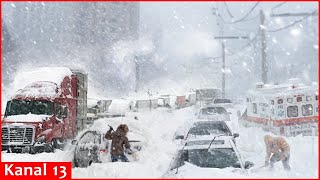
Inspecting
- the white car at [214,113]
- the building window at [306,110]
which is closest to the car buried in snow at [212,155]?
the building window at [306,110]

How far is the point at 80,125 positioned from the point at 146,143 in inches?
113

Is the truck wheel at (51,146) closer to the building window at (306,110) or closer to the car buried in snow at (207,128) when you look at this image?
the car buried in snow at (207,128)

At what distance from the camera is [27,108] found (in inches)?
384

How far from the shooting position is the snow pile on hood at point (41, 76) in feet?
32.0

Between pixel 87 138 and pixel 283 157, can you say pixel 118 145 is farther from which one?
pixel 283 157

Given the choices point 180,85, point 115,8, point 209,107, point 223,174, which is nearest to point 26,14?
point 115,8

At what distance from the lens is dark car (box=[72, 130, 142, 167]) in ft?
23.3

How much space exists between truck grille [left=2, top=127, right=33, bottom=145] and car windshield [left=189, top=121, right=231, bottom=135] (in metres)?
4.45

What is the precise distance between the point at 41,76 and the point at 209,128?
5042 mm

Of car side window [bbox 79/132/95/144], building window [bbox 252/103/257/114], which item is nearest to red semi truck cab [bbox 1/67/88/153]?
car side window [bbox 79/132/95/144]

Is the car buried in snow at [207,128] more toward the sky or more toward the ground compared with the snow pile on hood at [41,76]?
more toward the ground

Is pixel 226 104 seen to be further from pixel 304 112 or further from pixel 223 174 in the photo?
pixel 223 174

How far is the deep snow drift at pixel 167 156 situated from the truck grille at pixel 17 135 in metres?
0.69

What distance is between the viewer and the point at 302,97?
33.4 feet
